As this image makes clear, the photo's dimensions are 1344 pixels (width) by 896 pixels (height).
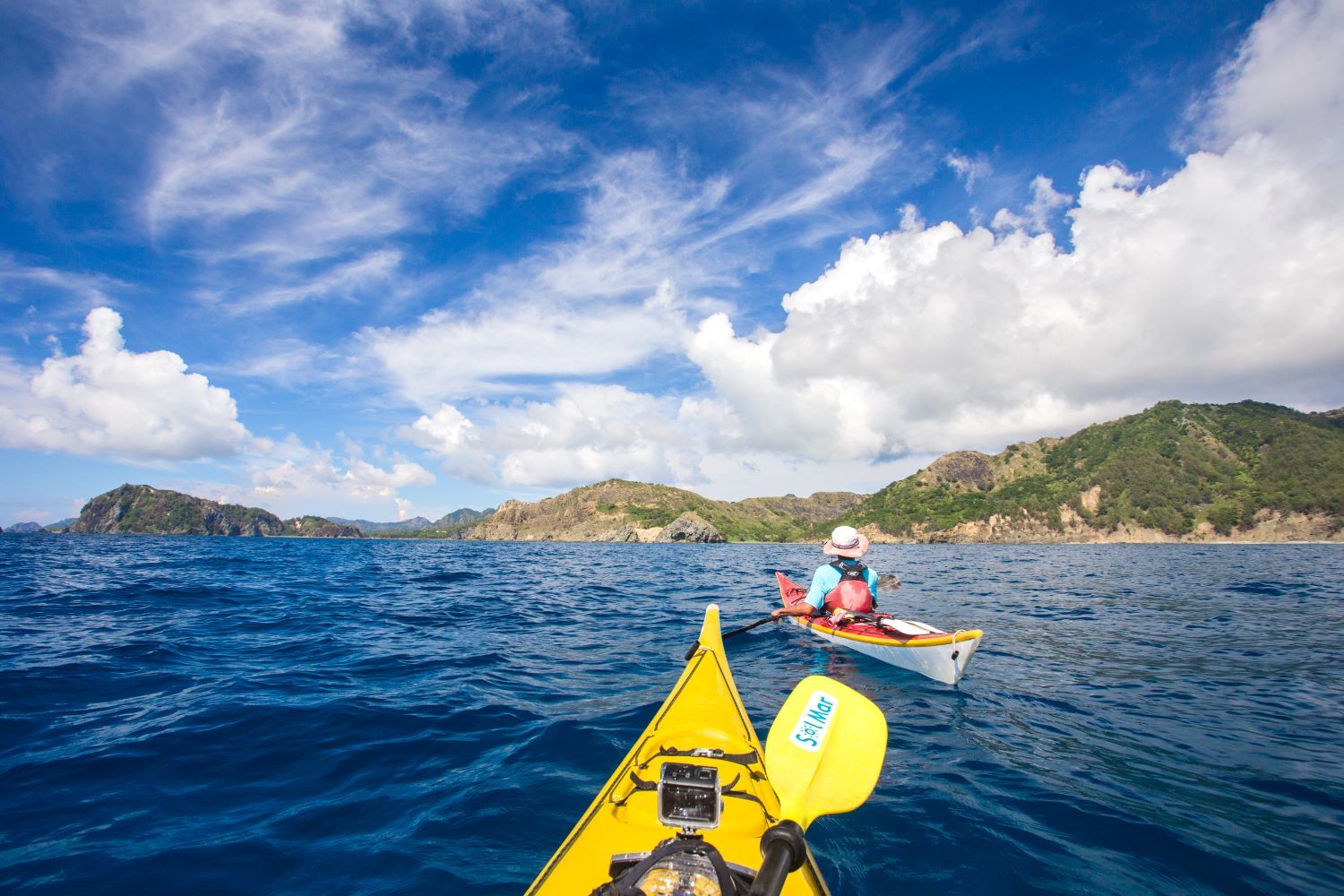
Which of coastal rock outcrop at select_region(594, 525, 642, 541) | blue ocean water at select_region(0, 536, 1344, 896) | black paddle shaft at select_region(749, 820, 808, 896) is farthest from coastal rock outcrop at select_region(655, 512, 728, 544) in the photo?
black paddle shaft at select_region(749, 820, 808, 896)

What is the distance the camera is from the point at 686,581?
29.0 meters

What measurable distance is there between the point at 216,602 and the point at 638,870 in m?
19.1

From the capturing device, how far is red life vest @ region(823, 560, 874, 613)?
11.5 meters

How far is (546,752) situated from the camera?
6148mm

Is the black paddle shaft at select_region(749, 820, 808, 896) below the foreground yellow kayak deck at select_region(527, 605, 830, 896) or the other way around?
the other way around

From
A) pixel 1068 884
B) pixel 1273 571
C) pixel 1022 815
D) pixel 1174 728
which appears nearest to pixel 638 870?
pixel 1068 884

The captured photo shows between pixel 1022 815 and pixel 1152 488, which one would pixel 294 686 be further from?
pixel 1152 488

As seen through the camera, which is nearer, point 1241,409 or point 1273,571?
point 1273,571

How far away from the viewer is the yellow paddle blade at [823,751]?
3.62 metres

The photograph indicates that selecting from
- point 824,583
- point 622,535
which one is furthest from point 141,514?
point 824,583

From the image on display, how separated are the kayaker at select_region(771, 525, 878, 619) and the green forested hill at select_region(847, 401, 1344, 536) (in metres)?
158

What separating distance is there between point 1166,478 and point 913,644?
180263 millimetres

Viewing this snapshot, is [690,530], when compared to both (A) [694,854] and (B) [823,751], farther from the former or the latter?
(A) [694,854]

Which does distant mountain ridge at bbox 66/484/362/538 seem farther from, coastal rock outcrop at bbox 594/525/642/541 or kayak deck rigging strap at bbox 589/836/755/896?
kayak deck rigging strap at bbox 589/836/755/896
